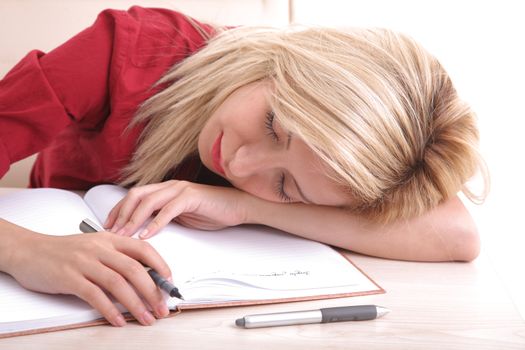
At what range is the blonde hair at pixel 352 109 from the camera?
89 cm

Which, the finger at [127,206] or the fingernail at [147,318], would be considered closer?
the fingernail at [147,318]

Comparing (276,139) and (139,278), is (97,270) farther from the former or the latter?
(276,139)

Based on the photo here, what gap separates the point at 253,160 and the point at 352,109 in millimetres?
164

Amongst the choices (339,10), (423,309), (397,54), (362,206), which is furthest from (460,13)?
Answer: (423,309)

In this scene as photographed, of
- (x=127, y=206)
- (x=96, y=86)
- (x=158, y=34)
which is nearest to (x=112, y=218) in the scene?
(x=127, y=206)

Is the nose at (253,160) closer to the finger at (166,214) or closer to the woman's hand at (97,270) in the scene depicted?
the finger at (166,214)

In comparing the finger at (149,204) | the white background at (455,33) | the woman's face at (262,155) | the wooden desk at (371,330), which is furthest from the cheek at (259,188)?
the white background at (455,33)

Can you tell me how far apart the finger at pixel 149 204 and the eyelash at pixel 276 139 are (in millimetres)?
153

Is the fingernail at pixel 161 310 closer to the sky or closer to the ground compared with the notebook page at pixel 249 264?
closer to the sky

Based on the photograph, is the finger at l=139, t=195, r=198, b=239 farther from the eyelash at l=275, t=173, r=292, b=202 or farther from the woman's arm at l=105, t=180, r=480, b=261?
the eyelash at l=275, t=173, r=292, b=202

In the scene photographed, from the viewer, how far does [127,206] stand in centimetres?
92

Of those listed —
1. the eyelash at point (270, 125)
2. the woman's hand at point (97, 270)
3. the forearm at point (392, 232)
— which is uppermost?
the eyelash at point (270, 125)

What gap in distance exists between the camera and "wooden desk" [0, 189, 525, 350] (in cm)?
67

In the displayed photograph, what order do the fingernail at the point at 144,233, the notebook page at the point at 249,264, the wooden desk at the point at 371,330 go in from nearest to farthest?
the wooden desk at the point at 371,330
the notebook page at the point at 249,264
the fingernail at the point at 144,233
